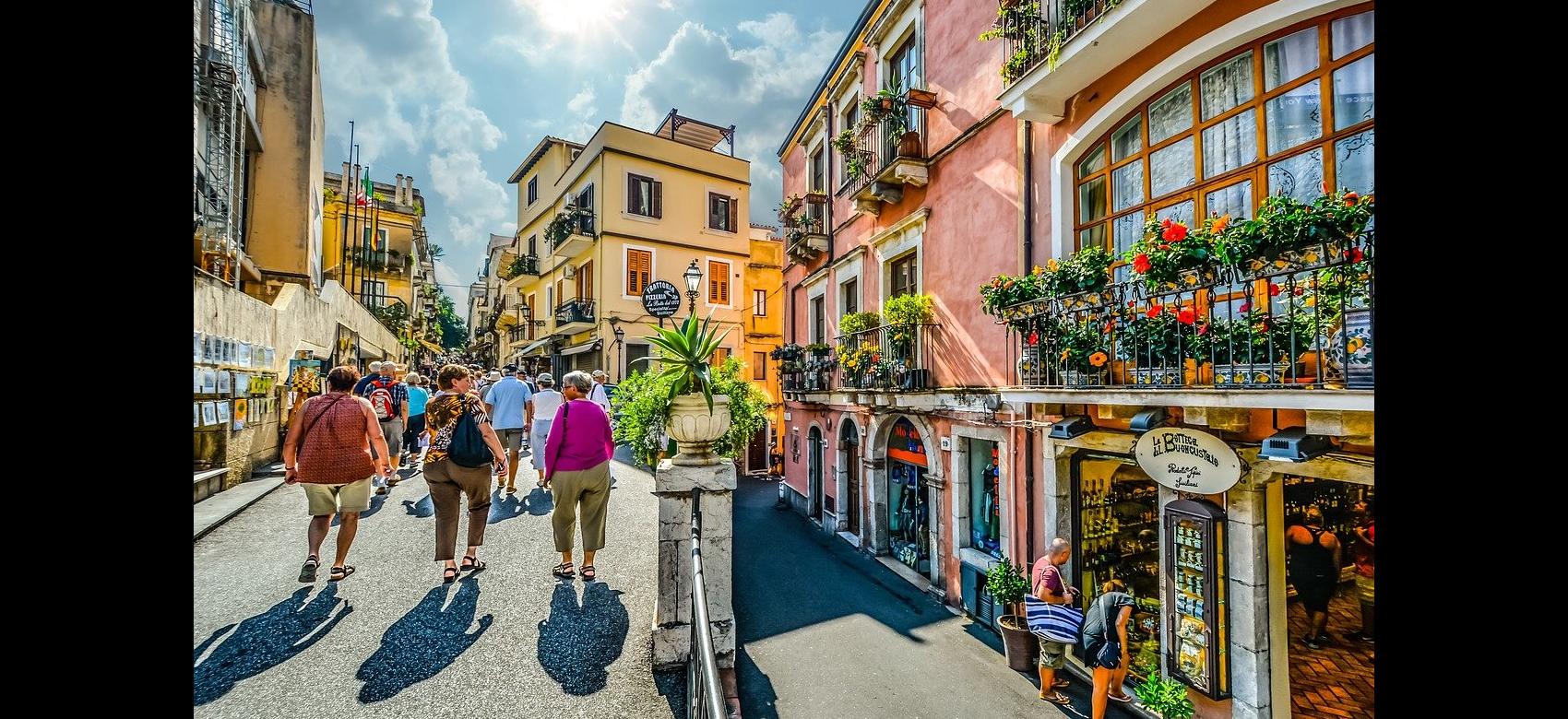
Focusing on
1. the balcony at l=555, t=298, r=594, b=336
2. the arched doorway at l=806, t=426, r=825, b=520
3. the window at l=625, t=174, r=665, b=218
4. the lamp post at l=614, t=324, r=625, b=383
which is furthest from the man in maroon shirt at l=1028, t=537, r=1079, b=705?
the window at l=625, t=174, r=665, b=218

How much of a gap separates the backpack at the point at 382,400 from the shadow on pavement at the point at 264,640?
374 centimetres

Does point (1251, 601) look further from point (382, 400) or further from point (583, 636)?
point (382, 400)

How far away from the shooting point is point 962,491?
9.71 metres

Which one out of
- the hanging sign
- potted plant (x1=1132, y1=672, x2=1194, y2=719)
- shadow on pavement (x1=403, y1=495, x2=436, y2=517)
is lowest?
potted plant (x1=1132, y1=672, x2=1194, y2=719)

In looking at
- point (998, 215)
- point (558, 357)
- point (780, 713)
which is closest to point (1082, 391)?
point (998, 215)

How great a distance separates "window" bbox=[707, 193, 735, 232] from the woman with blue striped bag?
20769 millimetres

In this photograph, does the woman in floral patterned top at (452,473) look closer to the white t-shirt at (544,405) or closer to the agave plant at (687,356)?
the agave plant at (687,356)

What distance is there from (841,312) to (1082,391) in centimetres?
810

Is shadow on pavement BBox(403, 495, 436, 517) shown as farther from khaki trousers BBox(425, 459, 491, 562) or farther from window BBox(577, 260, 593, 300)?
window BBox(577, 260, 593, 300)

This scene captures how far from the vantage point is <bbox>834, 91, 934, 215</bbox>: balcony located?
10.7 meters

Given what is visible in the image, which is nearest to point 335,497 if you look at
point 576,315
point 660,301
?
point 660,301

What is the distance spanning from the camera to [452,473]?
5547mm

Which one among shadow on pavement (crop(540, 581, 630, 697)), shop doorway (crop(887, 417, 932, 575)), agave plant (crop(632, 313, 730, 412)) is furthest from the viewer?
shop doorway (crop(887, 417, 932, 575))
